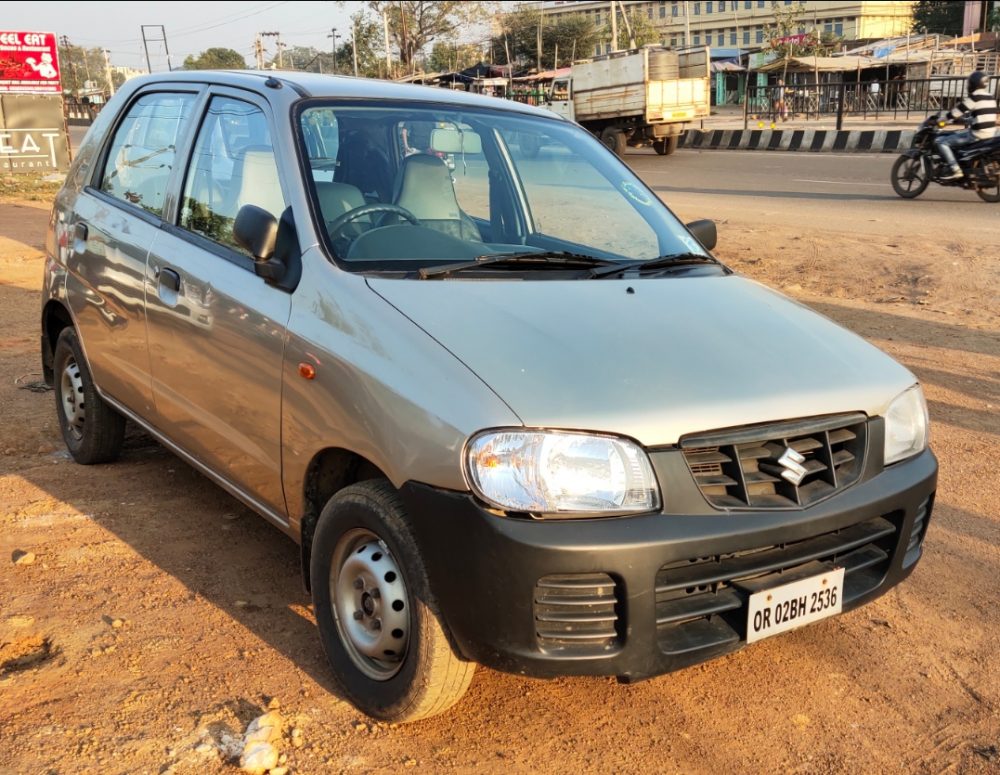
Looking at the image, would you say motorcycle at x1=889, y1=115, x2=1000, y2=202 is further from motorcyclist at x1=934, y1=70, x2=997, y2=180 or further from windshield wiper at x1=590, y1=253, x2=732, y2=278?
windshield wiper at x1=590, y1=253, x2=732, y2=278

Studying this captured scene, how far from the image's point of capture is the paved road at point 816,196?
40.2ft

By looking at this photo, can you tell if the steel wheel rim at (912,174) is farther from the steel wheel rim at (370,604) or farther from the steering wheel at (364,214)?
the steel wheel rim at (370,604)

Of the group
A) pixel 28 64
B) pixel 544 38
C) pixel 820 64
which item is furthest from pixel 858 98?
pixel 544 38

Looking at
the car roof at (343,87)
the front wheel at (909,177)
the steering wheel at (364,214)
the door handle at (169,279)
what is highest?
the car roof at (343,87)

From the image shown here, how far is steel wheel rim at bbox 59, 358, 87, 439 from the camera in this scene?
473cm

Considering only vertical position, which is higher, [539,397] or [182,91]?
[182,91]

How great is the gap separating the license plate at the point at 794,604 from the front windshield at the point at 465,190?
1346 mm

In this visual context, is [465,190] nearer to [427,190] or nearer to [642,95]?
[427,190]

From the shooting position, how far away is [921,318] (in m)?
7.77

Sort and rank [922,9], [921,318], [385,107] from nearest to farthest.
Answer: [385,107], [921,318], [922,9]

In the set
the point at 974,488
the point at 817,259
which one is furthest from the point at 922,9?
the point at 974,488

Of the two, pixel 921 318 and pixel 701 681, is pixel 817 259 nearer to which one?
pixel 921 318

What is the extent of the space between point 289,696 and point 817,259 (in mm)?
8303

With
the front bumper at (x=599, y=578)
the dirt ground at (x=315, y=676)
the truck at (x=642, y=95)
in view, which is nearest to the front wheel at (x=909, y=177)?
the truck at (x=642, y=95)
